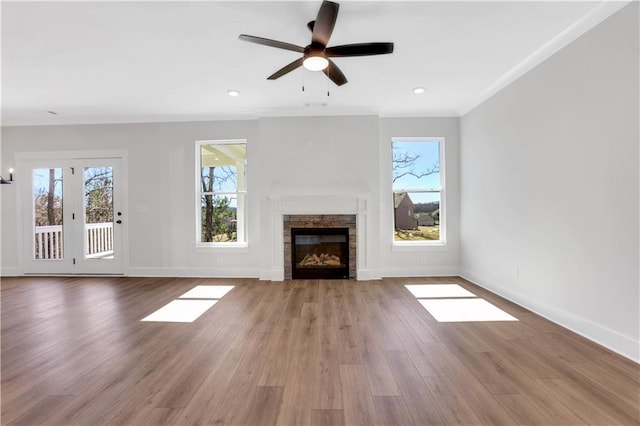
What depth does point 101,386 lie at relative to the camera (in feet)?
5.90

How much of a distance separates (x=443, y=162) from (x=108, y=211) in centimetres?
586

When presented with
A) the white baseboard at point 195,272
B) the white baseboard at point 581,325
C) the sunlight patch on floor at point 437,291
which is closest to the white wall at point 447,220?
the sunlight patch on floor at point 437,291

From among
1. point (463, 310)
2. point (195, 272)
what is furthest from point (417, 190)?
point (195, 272)

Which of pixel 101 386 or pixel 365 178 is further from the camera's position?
pixel 365 178

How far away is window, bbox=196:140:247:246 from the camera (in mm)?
4871

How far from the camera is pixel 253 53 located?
9.23 feet

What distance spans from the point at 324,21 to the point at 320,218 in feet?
9.71

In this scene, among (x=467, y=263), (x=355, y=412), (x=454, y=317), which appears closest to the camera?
(x=355, y=412)

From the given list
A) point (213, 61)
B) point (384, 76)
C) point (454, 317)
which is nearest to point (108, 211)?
point (213, 61)

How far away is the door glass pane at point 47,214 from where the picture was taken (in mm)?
4949

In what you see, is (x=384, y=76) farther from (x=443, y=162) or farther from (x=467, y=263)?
(x=467, y=263)

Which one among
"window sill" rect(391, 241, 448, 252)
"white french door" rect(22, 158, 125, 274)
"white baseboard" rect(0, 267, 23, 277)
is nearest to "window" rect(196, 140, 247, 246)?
"white french door" rect(22, 158, 125, 274)

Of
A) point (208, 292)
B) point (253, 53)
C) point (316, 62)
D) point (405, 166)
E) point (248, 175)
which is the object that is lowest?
point (208, 292)

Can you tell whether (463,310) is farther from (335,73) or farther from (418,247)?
(335,73)
